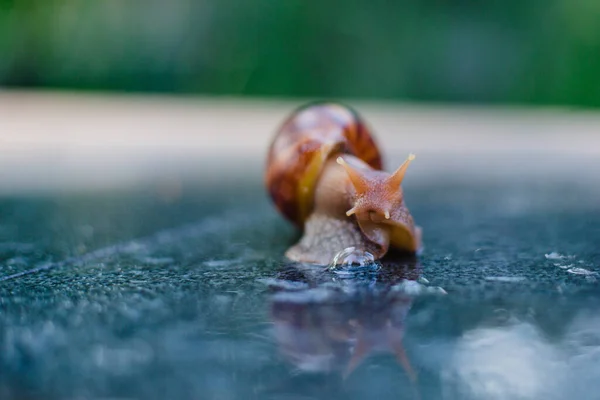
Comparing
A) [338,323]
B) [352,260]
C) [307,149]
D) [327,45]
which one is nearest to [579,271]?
[352,260]

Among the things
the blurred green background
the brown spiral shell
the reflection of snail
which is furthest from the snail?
the blurred green background

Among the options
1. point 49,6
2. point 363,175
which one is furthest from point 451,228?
point 49,6

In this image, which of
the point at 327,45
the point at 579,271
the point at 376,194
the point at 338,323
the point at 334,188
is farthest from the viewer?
the point at 327,45

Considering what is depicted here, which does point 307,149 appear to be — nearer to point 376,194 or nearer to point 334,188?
point 334,188

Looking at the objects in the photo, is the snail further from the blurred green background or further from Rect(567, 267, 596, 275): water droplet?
the blurred green background

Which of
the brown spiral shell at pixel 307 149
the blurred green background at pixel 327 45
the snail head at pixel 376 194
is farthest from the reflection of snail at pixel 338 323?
the blurred green background at pixel 327 45
